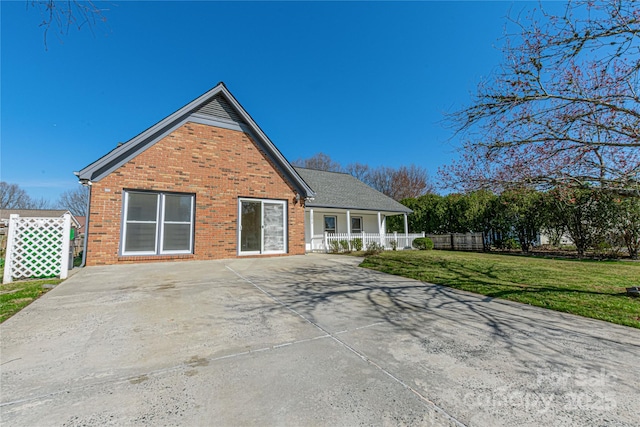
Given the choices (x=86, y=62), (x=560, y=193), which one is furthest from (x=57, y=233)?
(x=560, y=193)

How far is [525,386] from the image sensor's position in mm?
1960

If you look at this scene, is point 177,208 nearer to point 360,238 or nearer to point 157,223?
point 157,223

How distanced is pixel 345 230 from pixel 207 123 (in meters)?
10.8

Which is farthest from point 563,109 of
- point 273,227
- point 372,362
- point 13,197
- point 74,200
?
point 13,197

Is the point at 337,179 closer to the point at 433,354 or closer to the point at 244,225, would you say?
the point at 244,225

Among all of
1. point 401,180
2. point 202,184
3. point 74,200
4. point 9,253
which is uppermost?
point 401,180

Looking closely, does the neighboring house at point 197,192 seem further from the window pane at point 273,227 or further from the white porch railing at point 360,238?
the white porch railing at point 360,238

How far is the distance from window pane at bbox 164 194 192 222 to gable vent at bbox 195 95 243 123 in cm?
320

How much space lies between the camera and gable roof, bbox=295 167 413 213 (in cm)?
1580

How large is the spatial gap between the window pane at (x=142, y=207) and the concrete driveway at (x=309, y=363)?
4327 millimetres

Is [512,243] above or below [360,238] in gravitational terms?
below

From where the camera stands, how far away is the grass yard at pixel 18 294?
371 cm

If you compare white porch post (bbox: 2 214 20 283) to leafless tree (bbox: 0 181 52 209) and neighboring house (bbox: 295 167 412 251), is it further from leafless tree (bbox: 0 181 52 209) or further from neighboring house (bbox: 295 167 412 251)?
leafless tree (bbox: 0 181 52 209)

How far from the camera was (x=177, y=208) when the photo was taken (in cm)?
881
